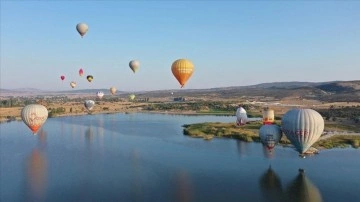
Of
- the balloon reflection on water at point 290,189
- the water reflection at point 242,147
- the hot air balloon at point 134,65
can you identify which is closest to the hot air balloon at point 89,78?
the hot air balloon at point 134,65

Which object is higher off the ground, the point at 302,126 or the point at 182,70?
the point at 182,70

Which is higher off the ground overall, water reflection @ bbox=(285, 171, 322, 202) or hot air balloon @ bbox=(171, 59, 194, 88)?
hot air balloon @ bbox=(171, 59, 194, 88)

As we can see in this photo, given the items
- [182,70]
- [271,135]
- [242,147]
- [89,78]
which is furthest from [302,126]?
[89,78]

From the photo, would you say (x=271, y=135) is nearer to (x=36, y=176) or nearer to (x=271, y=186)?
(x=271, y=186)

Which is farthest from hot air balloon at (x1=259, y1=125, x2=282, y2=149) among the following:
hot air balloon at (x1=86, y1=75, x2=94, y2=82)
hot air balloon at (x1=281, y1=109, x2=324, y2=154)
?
hot air balloon at (x1=86, y1=75, x2=94, y2=82)

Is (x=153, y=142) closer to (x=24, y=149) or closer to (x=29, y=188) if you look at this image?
(x=24, y=149)

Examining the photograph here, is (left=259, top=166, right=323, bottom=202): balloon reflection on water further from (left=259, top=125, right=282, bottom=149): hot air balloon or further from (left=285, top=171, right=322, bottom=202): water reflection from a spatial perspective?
(left=259, top=125, right=282, bottom=149): hot air balloon

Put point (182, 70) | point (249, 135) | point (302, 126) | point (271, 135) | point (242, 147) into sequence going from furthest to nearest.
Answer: point (249, 135), point (182, 70), point (242, 147), point (271, 135), point (302, 126)
